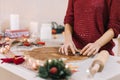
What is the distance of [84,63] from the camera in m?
0.80

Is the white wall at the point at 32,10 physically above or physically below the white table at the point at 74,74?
above

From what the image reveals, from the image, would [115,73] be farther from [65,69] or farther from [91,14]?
[91,14]

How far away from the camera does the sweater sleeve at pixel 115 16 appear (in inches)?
38.4

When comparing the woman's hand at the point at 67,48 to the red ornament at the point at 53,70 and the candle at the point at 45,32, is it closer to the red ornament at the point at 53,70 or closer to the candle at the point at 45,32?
the red ornament at the point at 53,70

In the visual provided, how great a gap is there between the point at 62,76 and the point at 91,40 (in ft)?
1.66

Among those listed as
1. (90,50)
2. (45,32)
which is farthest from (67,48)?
(45,32)

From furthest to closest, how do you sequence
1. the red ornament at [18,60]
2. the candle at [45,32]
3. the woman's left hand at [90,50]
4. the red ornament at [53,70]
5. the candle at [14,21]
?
1. the candle at [14,21]
2. the candle at [45,32]
3. the woman's left hand at [90,50]
4. the red ornament at [18,60]
5. the red ornament at [53,70]

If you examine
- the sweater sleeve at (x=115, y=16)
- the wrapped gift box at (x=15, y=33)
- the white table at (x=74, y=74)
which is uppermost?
the sweater sleeve at (x=115, y=16)

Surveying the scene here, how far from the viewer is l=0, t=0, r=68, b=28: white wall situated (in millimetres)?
1628

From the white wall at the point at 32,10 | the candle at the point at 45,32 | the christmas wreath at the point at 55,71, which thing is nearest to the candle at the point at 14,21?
the white wall at the point at 32,10

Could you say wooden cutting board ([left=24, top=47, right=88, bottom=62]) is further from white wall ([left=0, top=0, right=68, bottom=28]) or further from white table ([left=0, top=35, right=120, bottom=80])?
white wall ([left=0, top=0, right=68, bottom=28])

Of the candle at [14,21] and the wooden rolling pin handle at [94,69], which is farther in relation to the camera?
the candle at [14,21]

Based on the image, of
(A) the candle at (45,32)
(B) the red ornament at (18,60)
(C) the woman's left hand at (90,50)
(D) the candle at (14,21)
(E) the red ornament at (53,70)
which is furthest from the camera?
(D) the candle at (14,21)

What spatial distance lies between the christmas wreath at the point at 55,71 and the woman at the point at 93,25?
11.9 inches
